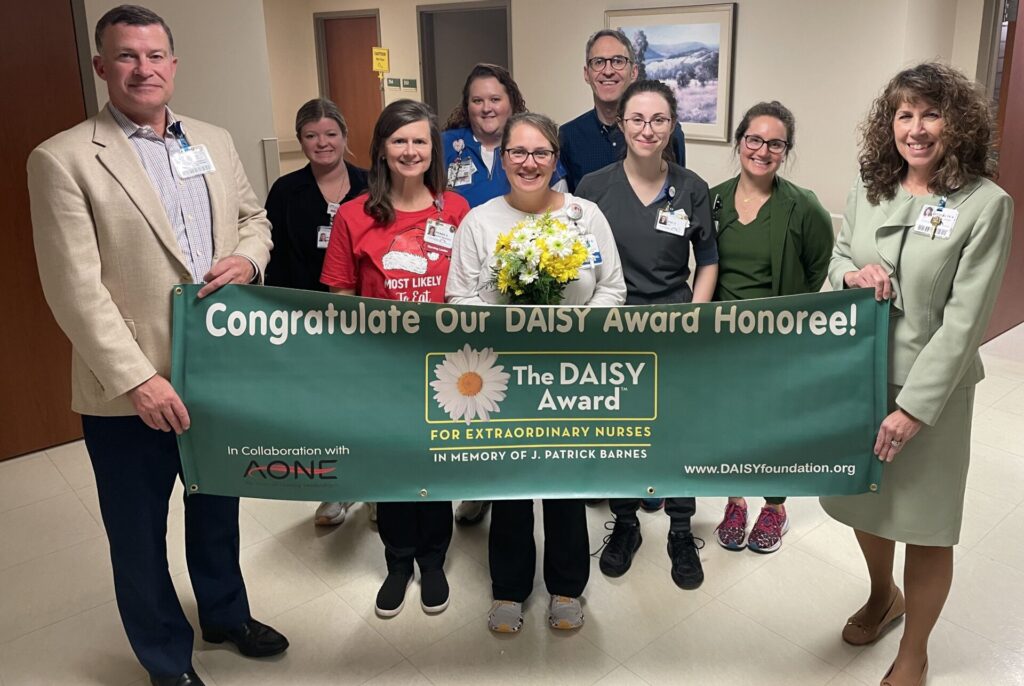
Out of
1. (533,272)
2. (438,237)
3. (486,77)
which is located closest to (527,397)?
(533,272)

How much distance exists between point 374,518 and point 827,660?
1762mm

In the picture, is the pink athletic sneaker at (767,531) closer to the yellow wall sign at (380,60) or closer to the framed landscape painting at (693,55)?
the framed landscape painting at (693,55)

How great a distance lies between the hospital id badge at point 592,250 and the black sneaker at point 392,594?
125 centimetres

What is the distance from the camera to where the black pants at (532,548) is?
2.52 meters

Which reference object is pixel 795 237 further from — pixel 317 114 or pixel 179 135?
pixel 179 135

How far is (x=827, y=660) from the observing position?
248 cm

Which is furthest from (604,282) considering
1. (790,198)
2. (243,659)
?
(243,659)

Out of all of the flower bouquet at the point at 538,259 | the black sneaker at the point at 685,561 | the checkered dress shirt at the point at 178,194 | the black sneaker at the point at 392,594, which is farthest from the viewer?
the black sneaker at the point at 685,561

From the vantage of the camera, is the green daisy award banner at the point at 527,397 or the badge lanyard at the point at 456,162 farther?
the badge lanyard at the point at 456,162

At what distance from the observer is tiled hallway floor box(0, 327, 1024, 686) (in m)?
2.47

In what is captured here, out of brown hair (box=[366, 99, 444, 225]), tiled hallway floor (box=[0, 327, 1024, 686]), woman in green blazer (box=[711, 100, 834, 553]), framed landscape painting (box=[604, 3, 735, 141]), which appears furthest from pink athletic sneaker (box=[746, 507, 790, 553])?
framed landscape painting (box=[604, 3, 735, 141])

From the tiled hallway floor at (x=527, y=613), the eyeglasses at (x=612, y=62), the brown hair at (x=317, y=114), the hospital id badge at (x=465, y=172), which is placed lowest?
the tiled hallway floor at (x=527, y=613)

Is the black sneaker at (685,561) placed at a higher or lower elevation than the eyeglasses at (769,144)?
lower

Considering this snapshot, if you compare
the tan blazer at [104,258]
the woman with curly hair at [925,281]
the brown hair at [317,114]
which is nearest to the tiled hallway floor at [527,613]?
the woman with curly hair at [925,281]
